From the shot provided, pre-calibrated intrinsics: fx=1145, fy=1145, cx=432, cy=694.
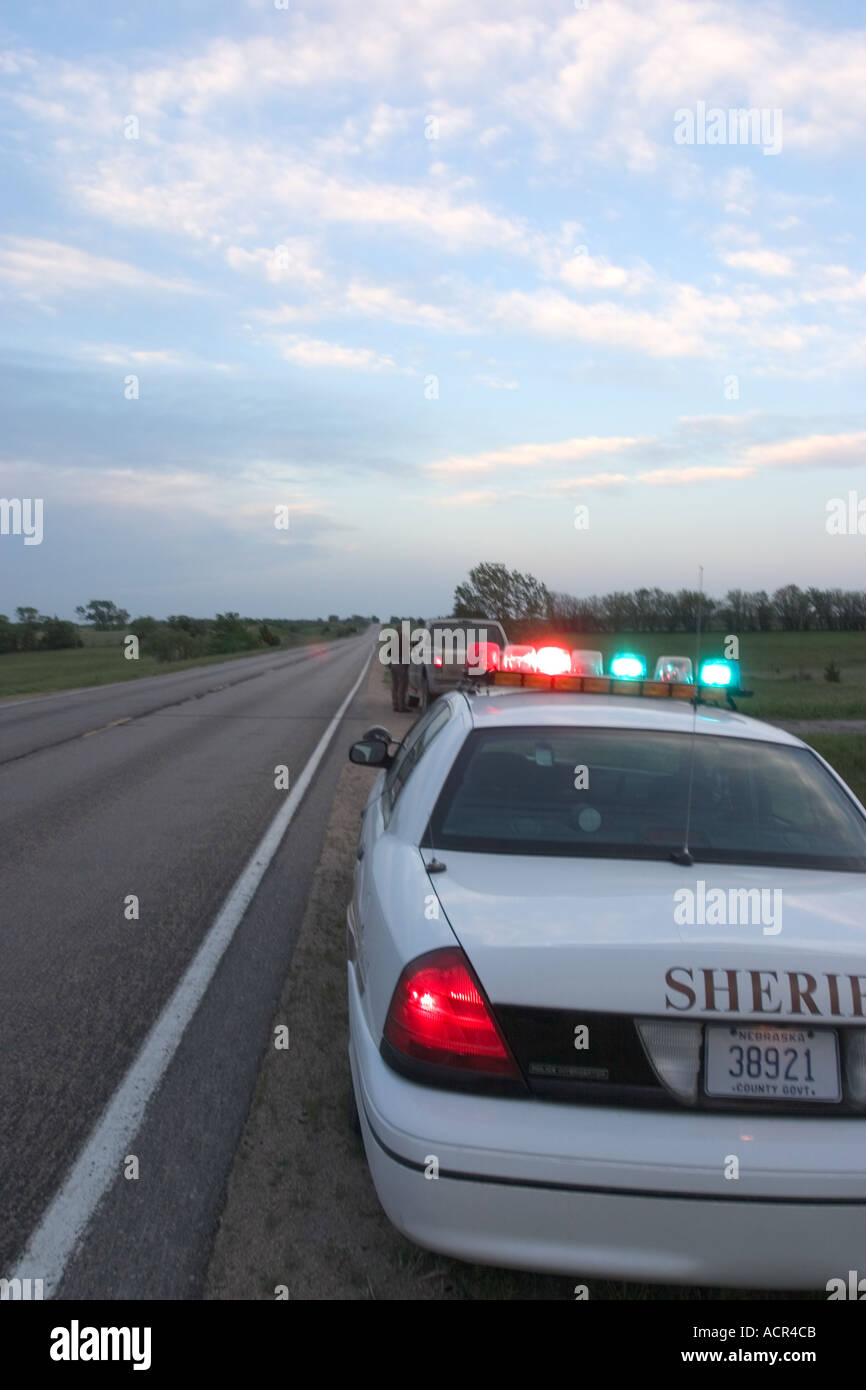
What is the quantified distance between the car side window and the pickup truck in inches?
548

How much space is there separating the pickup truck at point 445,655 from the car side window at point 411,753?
13.9m

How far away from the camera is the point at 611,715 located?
4.37 m

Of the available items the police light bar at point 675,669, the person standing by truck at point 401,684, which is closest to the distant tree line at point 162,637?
the person standing by truck at point 401,684

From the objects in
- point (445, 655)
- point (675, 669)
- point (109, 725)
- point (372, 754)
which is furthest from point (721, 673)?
point (445, 655)

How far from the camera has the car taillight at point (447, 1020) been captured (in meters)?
2.77

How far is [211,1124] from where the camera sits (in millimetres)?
4086

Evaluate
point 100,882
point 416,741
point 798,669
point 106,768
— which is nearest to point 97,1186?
point 416,741

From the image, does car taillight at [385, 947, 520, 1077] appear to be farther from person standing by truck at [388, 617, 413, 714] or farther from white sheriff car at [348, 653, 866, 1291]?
person standing by truck at [388, 617, 413, 714]

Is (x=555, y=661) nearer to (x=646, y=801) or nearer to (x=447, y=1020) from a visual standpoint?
(x=646, y=801)

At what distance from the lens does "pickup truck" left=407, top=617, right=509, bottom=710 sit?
839 inches

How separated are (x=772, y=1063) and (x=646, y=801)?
1.37m

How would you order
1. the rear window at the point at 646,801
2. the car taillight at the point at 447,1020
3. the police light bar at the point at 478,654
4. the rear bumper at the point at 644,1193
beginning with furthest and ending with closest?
the police light bar at the point at 478,654
the rear window at the point at 646,801
the car taillight at the point at 447,1020
the rear bumper at the point at 644,1193

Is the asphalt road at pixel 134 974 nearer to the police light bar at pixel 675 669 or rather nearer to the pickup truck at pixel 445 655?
the police light bar at pixel 675 669
